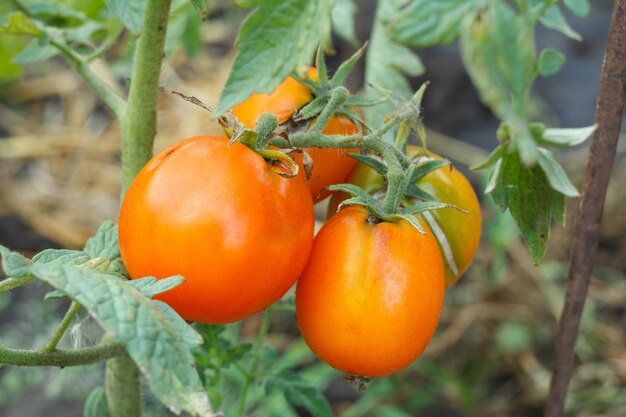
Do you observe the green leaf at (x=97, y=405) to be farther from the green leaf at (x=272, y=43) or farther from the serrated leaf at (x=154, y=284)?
the green leaf at (x=272, y=43)

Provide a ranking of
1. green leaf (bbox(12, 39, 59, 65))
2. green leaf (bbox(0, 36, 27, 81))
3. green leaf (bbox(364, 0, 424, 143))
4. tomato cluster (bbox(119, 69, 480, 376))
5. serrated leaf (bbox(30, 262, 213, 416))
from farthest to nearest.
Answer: green leaf (bbox(0, 36, 27, 81)) < green leaf (bbox(364, 0, 424, 143)) < green leaf (bbox(12, 39, 59, 65)) < tomato cluster (bbox(119, 69, 480, 376)) < serrated leaf (bbox(30, 262, 213, 416))

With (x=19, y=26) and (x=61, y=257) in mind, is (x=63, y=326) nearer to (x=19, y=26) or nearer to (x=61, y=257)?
(x=61, y=257)

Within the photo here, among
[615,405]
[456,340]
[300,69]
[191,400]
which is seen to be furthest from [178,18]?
[615,405]

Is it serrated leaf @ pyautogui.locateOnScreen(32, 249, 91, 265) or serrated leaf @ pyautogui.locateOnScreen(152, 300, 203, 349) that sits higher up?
serrated leaf @ pyautogui.locateOnScreen(152, 300, 203, 349)

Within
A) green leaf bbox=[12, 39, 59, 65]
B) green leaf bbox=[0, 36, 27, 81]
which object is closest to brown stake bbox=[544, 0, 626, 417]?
green leaf bbox=[12, 39, 59, 65]

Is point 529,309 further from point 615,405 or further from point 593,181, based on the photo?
point 593,181

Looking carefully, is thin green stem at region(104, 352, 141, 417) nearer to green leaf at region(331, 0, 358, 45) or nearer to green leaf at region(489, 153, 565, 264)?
green leaf at region(489, 153, 565, 264)

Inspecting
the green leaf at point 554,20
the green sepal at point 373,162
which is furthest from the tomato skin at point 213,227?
the green leaf at point 554,20
